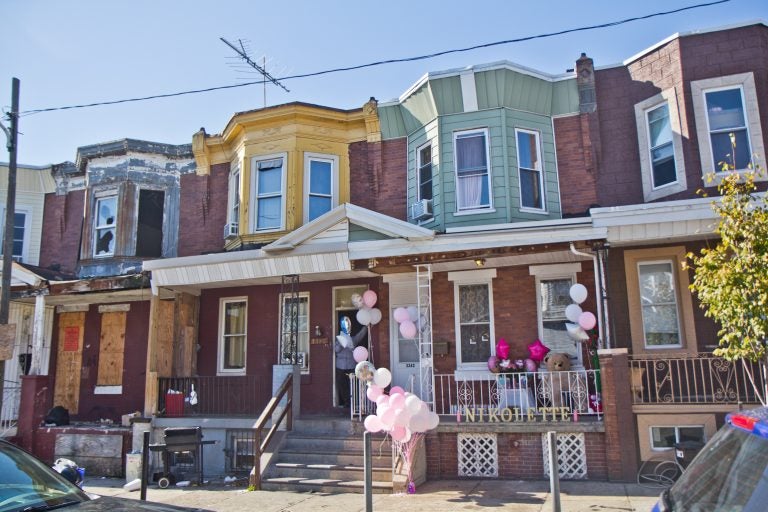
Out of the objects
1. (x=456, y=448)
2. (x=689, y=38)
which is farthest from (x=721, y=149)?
(x=456, y=448)

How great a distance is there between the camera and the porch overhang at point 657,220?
1001 centimetres

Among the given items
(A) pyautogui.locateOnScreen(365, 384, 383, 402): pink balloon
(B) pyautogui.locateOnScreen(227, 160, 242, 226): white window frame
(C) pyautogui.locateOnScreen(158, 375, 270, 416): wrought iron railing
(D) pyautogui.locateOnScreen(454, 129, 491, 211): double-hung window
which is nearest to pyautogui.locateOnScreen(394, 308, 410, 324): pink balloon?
(A) pyautogui.locateOnScreen(365, 384, 383, 402): pink balloon

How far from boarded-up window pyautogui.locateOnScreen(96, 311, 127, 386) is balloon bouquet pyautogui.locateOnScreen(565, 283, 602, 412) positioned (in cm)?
1097

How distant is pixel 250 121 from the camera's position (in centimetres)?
1488

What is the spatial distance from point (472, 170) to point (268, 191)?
484 centimetres

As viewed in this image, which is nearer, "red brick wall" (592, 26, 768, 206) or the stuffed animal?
the stuffed animal

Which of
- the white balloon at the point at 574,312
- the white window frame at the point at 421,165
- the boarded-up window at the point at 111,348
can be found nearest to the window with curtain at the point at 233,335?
the boarded-up window at the point at 111,348

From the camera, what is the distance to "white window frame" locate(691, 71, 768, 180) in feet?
38.3

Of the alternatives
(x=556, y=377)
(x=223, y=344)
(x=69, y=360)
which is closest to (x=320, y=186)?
(x=223, y=344)

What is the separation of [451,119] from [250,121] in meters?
4.77

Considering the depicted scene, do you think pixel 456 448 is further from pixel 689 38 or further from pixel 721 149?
pixel 689 38

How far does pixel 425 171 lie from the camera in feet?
46.1

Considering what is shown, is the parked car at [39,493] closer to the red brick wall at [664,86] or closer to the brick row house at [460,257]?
the brick row house at [460,257]

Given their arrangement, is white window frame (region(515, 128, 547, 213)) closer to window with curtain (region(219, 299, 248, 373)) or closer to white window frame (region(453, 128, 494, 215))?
white window frame (region(453, 128, 494, 215))
